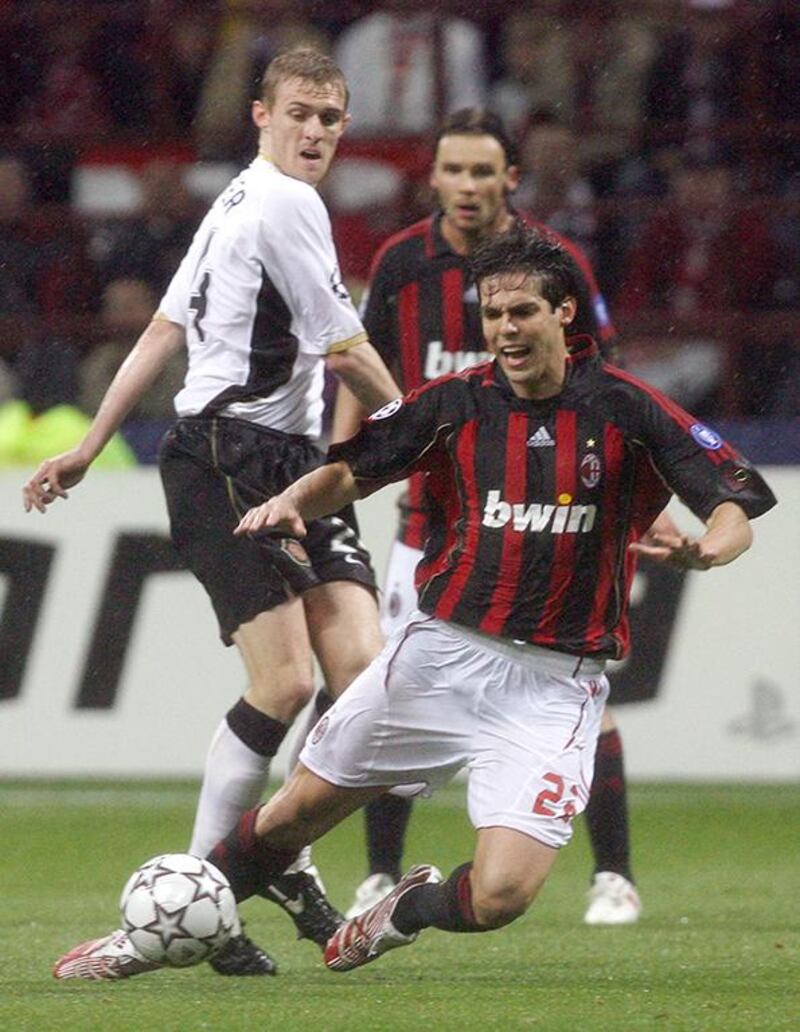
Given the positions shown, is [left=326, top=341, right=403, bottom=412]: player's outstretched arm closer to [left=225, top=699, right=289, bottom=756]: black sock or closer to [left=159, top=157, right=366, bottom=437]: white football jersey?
[left=159, top=157, right=366, bottom=437]: white football jersey

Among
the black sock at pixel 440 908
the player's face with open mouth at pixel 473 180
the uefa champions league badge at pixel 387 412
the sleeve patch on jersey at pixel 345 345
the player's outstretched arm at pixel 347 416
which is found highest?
the player's face with open mouth at pixel 473 180

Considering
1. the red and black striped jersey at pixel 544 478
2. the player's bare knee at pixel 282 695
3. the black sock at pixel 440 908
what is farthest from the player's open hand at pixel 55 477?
the black sock at pixel 440 908

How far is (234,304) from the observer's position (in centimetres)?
576

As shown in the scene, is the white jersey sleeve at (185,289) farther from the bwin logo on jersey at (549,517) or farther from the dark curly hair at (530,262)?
the bwin logo on jersey at (549,517)

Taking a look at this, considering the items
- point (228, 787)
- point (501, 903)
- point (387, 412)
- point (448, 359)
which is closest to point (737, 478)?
point (387, 412)

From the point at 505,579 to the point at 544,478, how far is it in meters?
0.23

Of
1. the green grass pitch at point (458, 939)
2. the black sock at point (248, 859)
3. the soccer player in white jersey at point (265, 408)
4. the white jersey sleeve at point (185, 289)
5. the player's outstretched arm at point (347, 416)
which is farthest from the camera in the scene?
the player's outstretched arm at point (347, 416)

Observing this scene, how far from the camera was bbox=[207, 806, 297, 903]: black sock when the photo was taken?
5207mm

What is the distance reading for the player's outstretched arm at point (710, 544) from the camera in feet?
Result: 15.4

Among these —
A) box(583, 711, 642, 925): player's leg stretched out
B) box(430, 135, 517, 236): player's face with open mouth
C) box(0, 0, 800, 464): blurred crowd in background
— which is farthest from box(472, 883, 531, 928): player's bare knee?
box(0, 0, 800, 464): blurred crowd in background

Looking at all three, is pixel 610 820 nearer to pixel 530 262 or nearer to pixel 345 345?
pixel 345 345

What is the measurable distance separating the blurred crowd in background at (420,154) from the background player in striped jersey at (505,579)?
5688 millimetres

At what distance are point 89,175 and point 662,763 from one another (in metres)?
5.00

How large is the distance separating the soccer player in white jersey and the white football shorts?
0.49 metres
